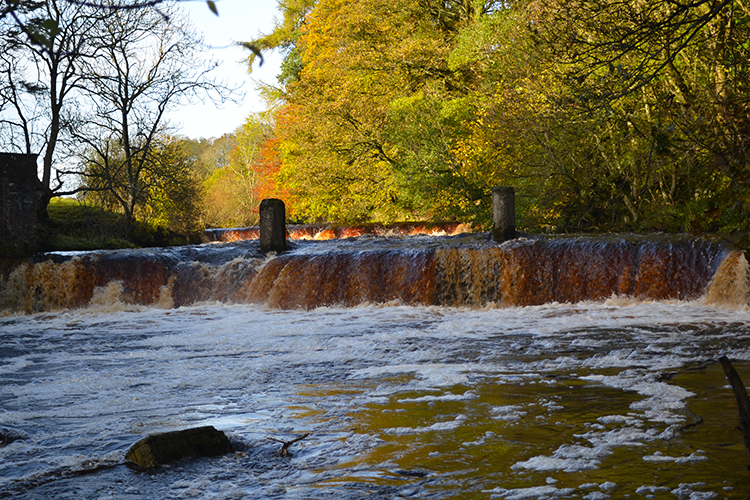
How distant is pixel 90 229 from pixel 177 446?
1790cm

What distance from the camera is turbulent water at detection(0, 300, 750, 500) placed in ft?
10.7

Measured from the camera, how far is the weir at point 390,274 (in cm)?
1129

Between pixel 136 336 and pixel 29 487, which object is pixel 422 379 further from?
pixel 136 336

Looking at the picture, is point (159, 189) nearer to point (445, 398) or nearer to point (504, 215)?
point (504, 215)

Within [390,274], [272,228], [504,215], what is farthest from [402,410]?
[272,228]

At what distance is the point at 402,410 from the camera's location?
473 centimetres

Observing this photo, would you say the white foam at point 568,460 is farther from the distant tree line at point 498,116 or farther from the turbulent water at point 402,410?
the distant tree line at point 498,116

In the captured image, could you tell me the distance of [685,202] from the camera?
14.4m

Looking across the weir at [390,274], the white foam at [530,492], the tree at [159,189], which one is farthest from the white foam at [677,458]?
the tree at [159,189]

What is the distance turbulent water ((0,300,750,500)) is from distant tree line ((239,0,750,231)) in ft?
6.57

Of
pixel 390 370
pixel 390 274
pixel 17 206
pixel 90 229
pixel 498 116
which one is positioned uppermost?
pixel 498 116

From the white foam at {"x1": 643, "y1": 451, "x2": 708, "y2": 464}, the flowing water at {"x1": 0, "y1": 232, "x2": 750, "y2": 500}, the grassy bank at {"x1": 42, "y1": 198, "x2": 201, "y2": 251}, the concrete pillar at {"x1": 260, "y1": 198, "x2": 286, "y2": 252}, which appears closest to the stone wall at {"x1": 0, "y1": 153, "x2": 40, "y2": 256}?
the flowing water at {"x1": 0, "y1": 232, "x2": 750, "y2": 500}

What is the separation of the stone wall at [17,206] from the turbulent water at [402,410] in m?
6.78

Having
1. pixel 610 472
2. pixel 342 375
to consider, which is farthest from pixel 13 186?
pixel 610 472
